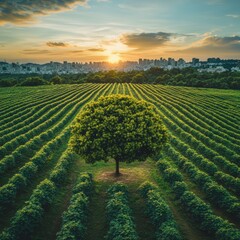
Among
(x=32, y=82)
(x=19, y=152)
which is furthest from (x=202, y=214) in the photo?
(x=32, y=82)

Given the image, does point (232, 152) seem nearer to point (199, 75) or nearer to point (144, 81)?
point (199, 75)

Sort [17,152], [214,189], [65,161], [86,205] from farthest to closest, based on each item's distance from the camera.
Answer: [17,152]
[65,161]
[214,189]
[86,205]

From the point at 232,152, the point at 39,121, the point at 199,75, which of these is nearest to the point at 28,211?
the point at 232,152

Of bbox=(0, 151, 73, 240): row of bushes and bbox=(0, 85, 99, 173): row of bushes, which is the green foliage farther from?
bbox=(0, 151, 73, 240): row of bushes

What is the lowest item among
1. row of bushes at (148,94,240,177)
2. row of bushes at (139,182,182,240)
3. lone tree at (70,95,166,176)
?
row of bushes at (148,94,240,177)

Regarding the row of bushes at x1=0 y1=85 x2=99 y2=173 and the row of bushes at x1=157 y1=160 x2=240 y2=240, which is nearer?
the row of bushes at x1=157 y1=160 x2=240 y2=240

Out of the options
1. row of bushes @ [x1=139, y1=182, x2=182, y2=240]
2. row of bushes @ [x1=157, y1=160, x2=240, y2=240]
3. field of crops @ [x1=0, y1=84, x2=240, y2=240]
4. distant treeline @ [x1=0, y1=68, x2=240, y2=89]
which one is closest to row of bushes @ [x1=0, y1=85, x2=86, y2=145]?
field of crops @ [x1=0, y1=84, x2=240, y2=240]
